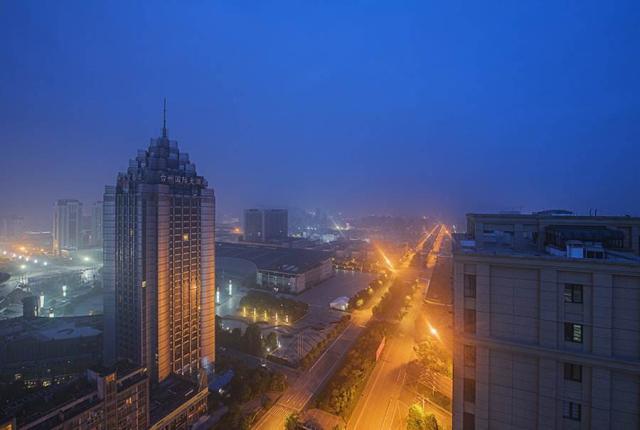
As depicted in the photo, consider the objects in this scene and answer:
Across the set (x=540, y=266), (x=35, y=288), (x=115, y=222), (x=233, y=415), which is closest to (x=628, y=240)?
(x=540, y=266)

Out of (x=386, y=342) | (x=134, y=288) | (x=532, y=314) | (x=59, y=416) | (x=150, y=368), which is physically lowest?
(x=386, y=342)

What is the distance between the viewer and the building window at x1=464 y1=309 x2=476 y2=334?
8797 mm

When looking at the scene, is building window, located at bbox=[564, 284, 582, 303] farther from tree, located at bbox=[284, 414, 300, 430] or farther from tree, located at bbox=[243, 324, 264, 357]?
tree, located at bbox=[243, 324, 264, 357]

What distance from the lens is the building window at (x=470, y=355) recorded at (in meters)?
8.81

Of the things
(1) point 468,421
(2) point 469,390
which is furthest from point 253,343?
(2) point 469,390

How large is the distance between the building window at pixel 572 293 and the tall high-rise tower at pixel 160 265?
23.5m

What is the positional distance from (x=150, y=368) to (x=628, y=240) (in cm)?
2845

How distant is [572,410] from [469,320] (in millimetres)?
3244

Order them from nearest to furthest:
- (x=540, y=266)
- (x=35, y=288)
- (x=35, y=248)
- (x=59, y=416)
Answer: (x=540, y=266), (x=59, y=416), (x=35, y=288), (x=35, y=248)

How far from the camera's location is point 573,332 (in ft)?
25.6

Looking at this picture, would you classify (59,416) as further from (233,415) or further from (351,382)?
(351,382)

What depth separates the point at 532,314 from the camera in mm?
8211

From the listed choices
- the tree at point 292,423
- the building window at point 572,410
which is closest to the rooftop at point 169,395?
the tree at point 292,423

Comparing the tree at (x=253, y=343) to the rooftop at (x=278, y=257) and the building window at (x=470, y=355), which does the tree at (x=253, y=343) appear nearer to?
the rooftop at (x=278, y=257)
